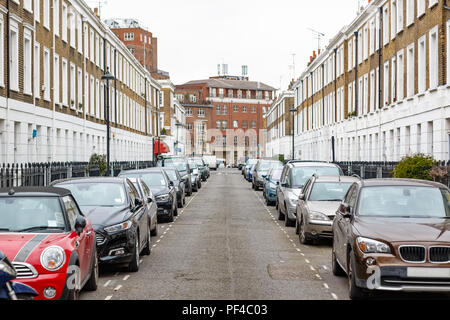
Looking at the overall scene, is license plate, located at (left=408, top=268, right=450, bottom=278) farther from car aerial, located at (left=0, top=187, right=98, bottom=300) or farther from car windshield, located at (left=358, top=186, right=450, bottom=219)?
car aerial, located at (left=0, top=187, right=98, bottom=300)

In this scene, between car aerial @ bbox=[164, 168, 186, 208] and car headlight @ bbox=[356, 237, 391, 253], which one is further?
car aerial @ bbox=[164, 168, 186, 208]

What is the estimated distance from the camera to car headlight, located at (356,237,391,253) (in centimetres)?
822

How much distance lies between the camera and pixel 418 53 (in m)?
30.5

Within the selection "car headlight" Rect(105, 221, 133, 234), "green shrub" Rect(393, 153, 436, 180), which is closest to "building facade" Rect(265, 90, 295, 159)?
"green shrub" Rect(393, 153, 436, 180)

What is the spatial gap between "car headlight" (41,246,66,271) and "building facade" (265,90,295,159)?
79025mm

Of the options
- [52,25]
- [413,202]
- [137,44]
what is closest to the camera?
[413,202]

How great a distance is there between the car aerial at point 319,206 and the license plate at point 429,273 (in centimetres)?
647

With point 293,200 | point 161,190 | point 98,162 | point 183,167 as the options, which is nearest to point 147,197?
point 293,200

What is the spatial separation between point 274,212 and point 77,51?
68.6ft

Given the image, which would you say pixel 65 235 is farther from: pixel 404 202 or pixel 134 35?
pixel 134 35

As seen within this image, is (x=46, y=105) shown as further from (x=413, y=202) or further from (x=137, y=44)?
(x=137, y=44)

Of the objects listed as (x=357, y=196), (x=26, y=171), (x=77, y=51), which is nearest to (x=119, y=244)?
(x=357, y=196)

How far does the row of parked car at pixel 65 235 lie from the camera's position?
727 centimetres

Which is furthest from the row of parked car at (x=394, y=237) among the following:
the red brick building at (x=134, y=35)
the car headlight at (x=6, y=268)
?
the red brick building at (x=134, y=35)
